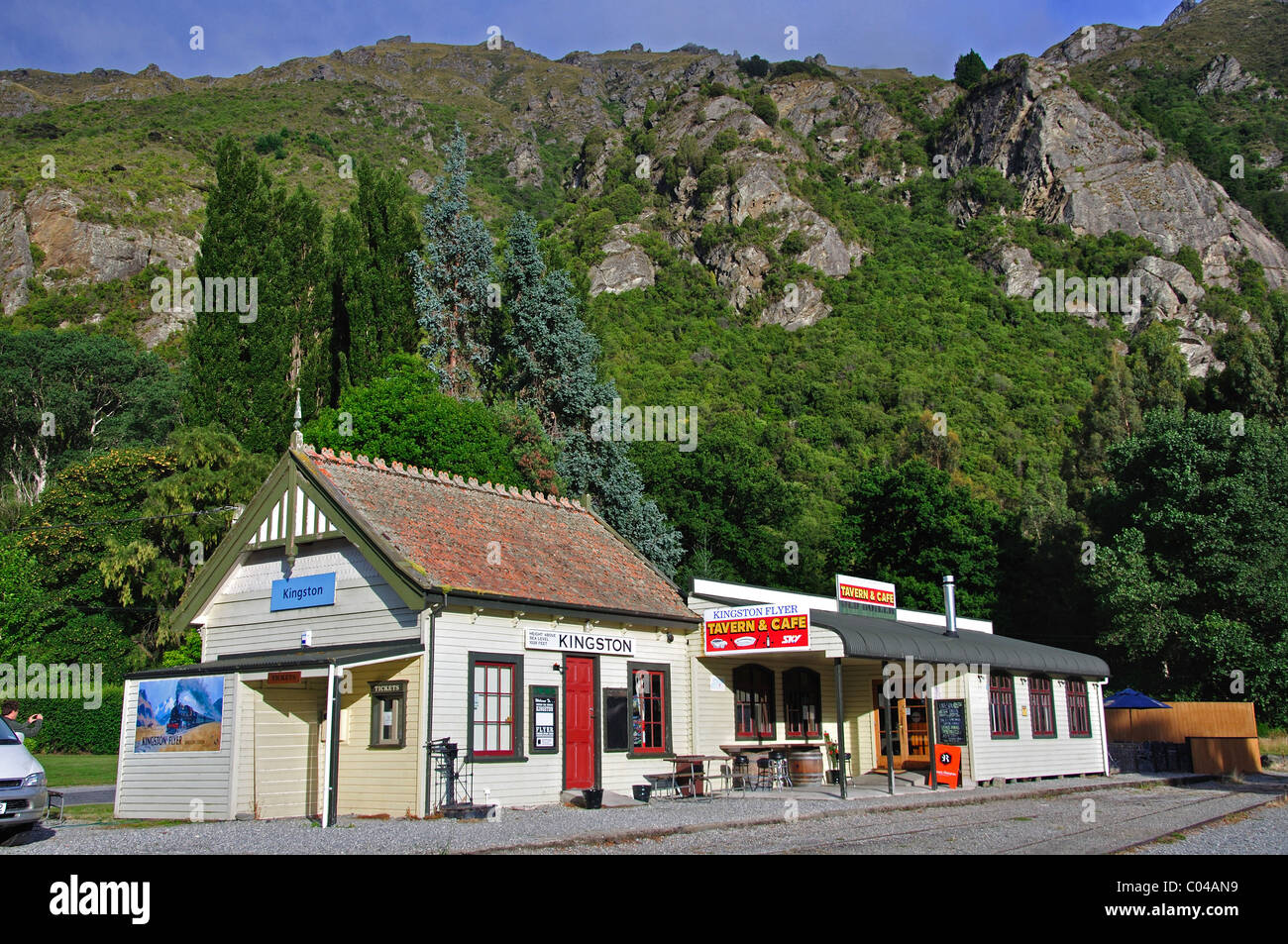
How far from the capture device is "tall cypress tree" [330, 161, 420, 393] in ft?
144

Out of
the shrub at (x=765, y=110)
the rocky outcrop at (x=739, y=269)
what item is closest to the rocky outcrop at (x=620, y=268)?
the rocky outcrop at (x=739, y=269)

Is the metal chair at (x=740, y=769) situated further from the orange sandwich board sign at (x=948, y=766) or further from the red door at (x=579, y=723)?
the orange sandwich board sign at (x=948, y=766)

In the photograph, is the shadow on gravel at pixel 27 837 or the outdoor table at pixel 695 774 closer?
the shadow on gravel at pixel 27 837

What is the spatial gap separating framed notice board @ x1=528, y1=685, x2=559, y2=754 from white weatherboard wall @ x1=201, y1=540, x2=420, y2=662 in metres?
2.58

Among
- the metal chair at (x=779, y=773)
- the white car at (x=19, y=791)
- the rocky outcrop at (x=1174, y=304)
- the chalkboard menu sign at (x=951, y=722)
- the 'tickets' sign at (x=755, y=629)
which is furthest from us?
the rocky outcrop at (x=1174, y=304)

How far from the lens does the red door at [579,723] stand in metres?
18.0

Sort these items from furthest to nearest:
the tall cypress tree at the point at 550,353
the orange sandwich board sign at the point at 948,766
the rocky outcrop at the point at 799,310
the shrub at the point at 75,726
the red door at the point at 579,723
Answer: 1. the rocky outcrop at the point at 799,310
2. the tall cypress tree at the point at 550,353
3. the shrub at the point at 75,726
4. the orange sandwich board sign at the point at 948,766
5. the red door at the point at 579,723

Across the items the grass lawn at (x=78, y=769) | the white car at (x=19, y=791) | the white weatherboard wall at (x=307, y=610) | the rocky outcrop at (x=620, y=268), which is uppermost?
the rocky outcrop at (x=620, y=268)

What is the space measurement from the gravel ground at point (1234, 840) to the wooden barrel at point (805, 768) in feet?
25.9

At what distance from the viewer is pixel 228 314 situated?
137 ft

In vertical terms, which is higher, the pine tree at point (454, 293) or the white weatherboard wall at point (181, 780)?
the pine tree at point (454, 293)

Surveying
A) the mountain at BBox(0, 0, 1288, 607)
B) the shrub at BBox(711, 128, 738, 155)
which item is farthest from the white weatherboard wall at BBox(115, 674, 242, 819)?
the shrub at BBox(711, 128, 738, 155)
